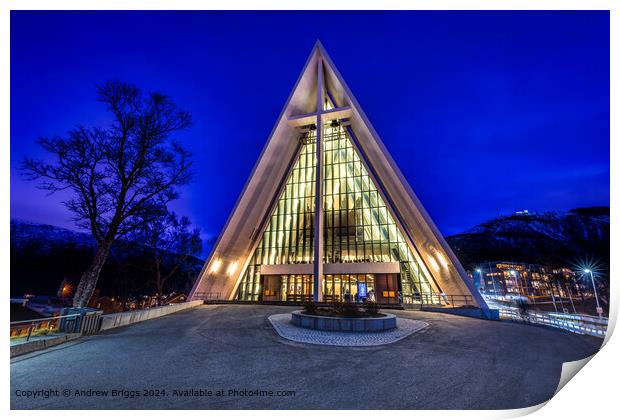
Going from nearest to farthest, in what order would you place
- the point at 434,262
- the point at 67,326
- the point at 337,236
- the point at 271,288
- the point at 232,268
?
the point at 67,326
the point at 434,262
the point at 232,268
the point at 271,288
the point at 337,236

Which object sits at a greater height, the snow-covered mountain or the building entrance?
the snow-covered mountain

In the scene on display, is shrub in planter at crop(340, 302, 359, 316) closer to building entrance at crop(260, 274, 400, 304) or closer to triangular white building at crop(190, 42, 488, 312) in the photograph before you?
triangular white building at crop(190, 42, 488, 312)

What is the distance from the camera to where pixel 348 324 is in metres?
9.16

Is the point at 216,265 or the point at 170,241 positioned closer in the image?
the point at 216,265

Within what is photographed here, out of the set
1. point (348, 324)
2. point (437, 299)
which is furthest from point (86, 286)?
point (437, 299)

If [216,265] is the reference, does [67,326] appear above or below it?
below

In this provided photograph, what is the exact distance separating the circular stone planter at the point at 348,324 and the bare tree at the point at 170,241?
16269mm

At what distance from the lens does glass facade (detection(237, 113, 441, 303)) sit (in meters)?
22.3

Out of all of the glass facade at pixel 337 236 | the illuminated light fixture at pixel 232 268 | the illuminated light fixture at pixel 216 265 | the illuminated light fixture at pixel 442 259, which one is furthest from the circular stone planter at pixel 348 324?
the illuminated light fixture at pixel 232 268

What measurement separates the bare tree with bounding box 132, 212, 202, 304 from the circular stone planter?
16269 mm

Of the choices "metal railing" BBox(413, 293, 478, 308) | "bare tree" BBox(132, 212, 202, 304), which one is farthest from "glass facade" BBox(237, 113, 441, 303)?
"bare tree" BBox(132, 212, 202, 304)

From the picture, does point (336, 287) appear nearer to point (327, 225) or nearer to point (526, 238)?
point (327, 225)

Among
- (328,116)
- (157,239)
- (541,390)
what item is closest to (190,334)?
(541,390)

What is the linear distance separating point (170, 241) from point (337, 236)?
15558 mm
